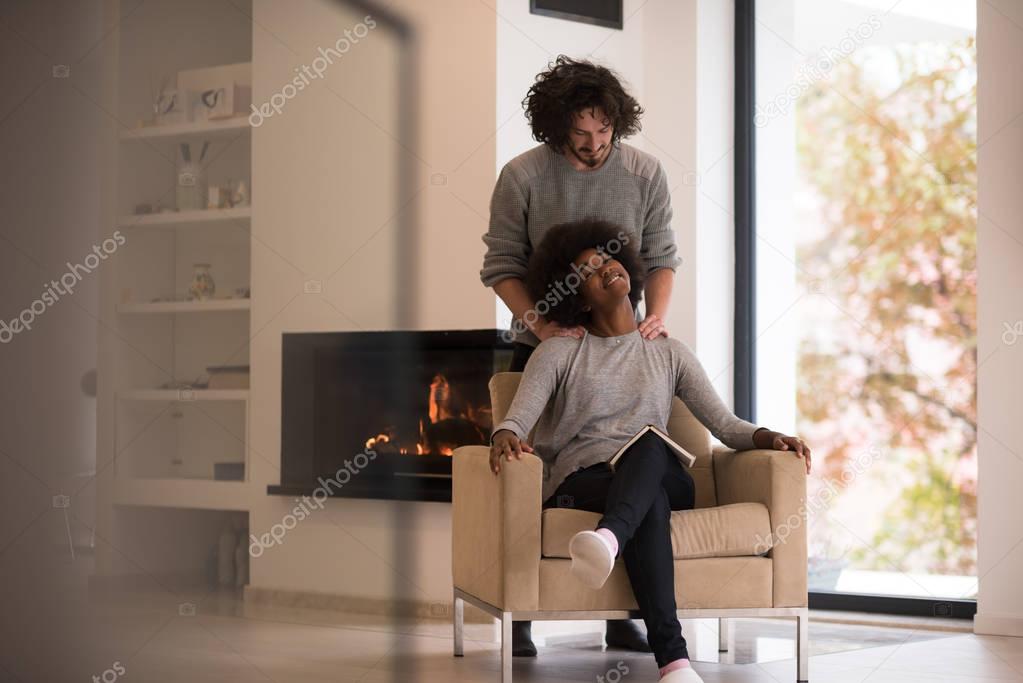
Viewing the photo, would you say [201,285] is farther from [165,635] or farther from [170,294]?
[165,635]

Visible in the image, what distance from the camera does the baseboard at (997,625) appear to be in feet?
11.1

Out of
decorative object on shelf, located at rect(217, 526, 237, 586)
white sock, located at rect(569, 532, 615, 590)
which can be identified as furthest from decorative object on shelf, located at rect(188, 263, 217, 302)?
white sock, located at rect(569, 532, 615, 590)

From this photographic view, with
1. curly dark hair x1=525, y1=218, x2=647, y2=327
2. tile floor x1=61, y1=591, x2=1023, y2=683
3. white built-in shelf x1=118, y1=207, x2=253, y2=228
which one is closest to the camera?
white built-in shelf x1=118, y1=207, x2=253, y2=228

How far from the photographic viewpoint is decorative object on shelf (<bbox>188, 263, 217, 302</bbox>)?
46.8 inches

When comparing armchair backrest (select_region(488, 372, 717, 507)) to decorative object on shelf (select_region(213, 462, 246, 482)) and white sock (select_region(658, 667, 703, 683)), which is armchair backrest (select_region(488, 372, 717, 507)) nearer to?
white sock (select_region(658, 667, 703, 683))

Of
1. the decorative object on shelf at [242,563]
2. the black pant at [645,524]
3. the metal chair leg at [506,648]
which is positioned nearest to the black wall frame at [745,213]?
the black pant at [645,524]

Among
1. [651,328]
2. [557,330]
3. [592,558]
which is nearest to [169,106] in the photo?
[592,558]

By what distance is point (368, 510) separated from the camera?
4.96 feet

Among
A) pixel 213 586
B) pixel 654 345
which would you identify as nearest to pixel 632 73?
pixel 654 345

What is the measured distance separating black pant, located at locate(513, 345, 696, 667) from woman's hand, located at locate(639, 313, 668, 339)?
0.99ft

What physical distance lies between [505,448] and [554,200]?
706mm

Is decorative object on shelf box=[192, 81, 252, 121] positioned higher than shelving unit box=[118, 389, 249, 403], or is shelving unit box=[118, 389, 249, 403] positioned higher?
decorative object on shelf box=[192, 81, 252, 121]

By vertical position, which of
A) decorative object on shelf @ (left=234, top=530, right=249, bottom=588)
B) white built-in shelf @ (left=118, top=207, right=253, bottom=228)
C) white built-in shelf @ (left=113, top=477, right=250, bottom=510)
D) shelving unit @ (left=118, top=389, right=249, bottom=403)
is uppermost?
white built-in shelf @ (left=118, top=207, right=253, bottom=228)

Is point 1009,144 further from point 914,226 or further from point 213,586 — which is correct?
point 213,586
